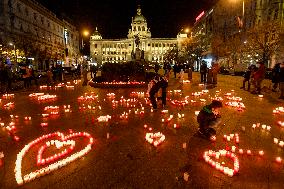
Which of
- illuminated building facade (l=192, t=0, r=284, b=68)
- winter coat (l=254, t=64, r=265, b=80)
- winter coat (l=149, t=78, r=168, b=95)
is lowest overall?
winter coat (l=149, t=78, r=168, b=95)

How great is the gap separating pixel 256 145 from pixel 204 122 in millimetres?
1431

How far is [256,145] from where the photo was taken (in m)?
7.14

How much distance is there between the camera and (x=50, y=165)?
5.82 m

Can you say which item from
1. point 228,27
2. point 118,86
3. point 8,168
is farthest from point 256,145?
point 228,27

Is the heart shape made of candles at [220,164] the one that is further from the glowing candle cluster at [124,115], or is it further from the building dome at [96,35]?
the building dome at [96,35]

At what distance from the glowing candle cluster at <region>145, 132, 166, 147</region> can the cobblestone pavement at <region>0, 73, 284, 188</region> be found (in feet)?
0.44

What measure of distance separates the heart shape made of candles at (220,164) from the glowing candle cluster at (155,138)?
137 cm

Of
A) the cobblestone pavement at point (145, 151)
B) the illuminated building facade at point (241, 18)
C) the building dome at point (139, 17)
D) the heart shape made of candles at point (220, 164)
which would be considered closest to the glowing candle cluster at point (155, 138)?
the cobblestone pavement at point (145, 151)

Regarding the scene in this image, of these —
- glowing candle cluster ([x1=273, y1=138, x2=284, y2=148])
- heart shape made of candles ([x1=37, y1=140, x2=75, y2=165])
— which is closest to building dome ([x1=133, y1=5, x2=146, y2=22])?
glowing candle cluster ([x1=273, y1=138, x2=284, y2=148])

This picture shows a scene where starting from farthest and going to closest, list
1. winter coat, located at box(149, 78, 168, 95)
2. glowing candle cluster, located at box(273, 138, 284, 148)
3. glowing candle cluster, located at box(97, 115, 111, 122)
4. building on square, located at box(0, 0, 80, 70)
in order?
building on square, located at box(0, 0, 80, 70) < winter coat, located at box(149, 78, 168, 95) < glowing candle cluster, located at box(97, 115, 111, 122) < glowing candle cluster, located at box(273, 138, 284, 148)

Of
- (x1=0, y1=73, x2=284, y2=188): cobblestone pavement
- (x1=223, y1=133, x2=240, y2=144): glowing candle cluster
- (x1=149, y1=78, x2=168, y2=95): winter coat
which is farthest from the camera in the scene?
(x1=149, y1=78, x2=168, y2=95): winter coat

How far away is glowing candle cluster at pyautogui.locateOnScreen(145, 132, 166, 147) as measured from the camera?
725cm

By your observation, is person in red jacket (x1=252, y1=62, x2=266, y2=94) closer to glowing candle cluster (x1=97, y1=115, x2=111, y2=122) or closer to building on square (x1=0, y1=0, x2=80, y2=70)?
glowing candle cluster (x1=97, y1=115, x2=111, y2=122)

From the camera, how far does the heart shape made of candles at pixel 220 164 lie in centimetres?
545
